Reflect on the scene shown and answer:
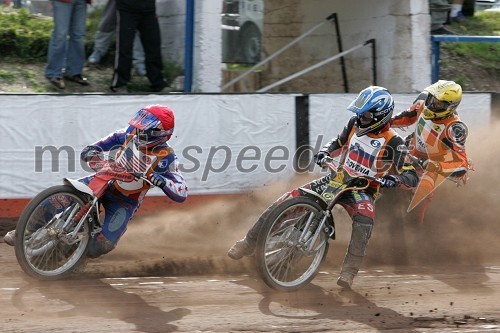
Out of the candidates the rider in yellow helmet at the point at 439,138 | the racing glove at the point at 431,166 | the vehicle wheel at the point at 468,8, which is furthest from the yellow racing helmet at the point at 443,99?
the vehicle wheel at the point at 468,8

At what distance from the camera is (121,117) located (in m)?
9.87

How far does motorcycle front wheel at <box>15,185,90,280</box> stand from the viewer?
682cm

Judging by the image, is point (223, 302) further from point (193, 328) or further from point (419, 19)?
point (419, 19)

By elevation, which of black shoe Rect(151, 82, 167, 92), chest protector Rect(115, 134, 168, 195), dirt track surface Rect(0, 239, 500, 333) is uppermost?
black shoe Rect(151, 82, 167, 92)

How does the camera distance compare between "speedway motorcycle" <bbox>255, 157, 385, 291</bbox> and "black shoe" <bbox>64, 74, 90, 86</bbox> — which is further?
"black shoe" <bbox>64, 74, 90, 86</bbox>

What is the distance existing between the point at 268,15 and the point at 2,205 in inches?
314

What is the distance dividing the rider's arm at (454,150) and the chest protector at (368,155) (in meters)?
1.51

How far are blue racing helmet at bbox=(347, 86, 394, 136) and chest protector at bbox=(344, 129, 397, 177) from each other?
0.32 feet

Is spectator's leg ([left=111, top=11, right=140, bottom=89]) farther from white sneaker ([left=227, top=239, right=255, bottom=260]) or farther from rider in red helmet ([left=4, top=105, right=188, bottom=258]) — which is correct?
white sneaker ([left=227, top=239, right=255, bottom=260])

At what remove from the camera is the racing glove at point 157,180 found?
23.3 ft

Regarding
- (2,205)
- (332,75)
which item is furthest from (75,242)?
(332,75)

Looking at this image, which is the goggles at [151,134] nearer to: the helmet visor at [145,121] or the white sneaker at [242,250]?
the helmet visor at [145,121]

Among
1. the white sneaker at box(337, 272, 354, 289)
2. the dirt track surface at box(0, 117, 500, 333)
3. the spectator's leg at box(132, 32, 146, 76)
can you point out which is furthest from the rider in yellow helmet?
the spectator's leg at box(132, 32, 146, 76)

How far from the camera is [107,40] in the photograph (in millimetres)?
12797
